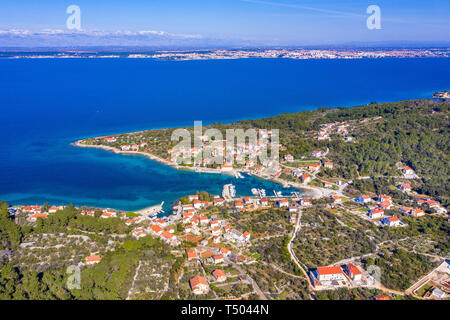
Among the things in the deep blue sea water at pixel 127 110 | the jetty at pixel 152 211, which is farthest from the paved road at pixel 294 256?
the jetty at pixel 152 211

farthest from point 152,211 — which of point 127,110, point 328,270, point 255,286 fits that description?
point 127,110

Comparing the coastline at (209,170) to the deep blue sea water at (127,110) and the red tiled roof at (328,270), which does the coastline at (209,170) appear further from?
the red tiled roof at (328,270)

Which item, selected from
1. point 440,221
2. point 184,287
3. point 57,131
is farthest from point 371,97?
point 184,287

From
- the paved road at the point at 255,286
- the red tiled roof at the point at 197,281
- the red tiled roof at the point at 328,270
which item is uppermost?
the red tiled roof at the point at 328,270

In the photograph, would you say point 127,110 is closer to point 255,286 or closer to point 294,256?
point 294,256

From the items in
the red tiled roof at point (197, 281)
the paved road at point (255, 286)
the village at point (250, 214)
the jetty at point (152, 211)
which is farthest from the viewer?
the jetty at point (152, 211)

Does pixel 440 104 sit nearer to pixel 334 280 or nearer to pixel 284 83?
pixel 334 280

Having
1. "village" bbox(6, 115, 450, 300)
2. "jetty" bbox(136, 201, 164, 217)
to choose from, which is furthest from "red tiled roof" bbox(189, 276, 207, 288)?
"jetty" bbox(136, 201, 164, 217)

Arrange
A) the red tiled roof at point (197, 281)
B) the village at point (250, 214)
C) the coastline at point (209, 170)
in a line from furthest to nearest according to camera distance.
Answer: the coastline at point (209, 170), the village at point (250, 214), the red tiled roof at point (197, 281)

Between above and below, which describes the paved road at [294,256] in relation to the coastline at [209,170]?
below
